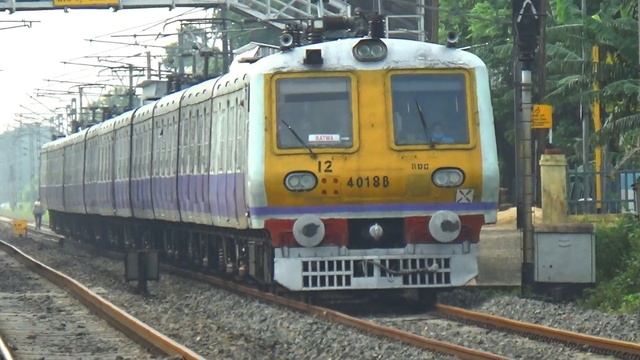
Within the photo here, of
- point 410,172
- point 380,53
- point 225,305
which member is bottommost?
point 225,305

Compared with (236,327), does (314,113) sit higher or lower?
higher

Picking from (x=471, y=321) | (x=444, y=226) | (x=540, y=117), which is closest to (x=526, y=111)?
(x=540, y=117)

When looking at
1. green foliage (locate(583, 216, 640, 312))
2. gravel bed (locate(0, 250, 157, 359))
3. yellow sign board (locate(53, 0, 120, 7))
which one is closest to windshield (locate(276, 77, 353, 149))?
gravel bed (locate(0, 250, 157, 359))

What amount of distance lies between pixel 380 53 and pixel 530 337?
3.87m

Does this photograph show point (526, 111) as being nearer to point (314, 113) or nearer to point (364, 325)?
point (314, 113)

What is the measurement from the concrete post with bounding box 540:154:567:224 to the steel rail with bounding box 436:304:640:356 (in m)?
4.60

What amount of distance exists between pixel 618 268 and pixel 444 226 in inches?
168

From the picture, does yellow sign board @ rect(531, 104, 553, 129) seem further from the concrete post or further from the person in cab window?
the person in cab window

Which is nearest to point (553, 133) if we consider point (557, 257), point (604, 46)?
point (604, 46)

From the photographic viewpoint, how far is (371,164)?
15.1m

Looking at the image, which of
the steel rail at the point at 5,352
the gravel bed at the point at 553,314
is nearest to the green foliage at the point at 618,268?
the gravel bed at the point at 553,314

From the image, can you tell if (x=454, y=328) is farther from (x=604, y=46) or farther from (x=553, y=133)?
(x=553, y=133)

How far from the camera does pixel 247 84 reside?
1571cm

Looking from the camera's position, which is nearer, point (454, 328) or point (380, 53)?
point (454, 328)
